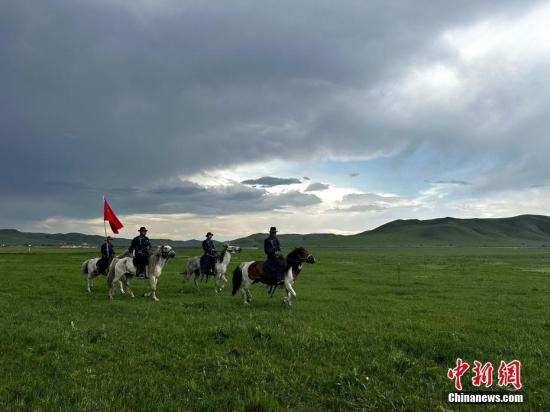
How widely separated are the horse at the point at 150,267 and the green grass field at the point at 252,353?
1.62m

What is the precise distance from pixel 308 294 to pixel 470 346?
1214 centimetres

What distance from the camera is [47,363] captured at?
9289 mm

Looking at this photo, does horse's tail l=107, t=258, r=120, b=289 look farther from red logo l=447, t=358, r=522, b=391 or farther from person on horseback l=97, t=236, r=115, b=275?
red logo l=447, t=358, r=522, b=391

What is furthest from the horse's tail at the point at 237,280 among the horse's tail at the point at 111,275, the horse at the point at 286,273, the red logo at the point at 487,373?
the red logo at the point at 487,373

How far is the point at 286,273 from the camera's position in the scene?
58.4 feet

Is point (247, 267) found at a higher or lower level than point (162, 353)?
higher

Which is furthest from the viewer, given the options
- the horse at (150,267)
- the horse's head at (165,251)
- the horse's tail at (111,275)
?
the horse's tail at (111,275)

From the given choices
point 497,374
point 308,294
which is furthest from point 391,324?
point 308,294

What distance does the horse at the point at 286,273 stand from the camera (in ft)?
58.1

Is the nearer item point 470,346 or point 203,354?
point 203,354

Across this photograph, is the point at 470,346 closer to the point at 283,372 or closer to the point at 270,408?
the point at 283,372

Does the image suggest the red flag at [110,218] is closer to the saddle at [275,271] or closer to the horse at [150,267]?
the horse at [150,267]

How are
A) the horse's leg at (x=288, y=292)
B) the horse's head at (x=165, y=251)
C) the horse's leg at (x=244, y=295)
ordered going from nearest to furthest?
the horse's leg at (x=288, y=292) < the horse's leg at (x=244, y=295) < the horse's head at (x=165, y=251)

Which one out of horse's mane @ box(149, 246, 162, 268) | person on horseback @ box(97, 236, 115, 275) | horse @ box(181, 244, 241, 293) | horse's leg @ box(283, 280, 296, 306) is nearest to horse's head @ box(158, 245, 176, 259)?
horse's mane @ box(149, 246, 162, 268)
